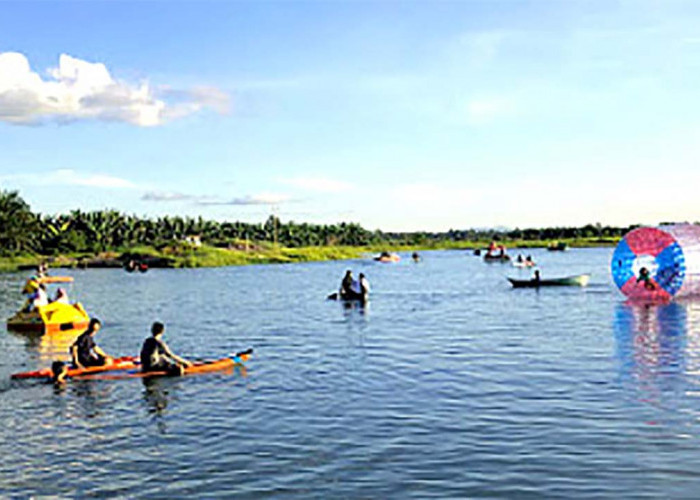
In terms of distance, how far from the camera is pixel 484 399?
18.0 metres

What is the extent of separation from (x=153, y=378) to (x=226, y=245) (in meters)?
145

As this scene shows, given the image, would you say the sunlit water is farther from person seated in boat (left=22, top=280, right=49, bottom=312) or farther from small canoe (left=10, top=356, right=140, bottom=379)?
person seated in boat (left=22, top=280, right=49, bottom=312)

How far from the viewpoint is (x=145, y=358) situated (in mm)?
21875

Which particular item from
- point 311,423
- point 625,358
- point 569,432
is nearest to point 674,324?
point 625,358

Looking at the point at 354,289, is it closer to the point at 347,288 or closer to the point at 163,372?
the point at 347,288

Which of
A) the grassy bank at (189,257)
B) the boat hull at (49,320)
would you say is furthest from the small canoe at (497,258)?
the boat hull at (49,320)

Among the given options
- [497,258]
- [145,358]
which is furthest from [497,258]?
[145,358]

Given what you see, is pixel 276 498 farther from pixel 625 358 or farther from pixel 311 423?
pixel 625 358

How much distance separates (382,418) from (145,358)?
28.3 ft

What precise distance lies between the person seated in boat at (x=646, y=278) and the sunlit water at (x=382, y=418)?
7272 millimetres

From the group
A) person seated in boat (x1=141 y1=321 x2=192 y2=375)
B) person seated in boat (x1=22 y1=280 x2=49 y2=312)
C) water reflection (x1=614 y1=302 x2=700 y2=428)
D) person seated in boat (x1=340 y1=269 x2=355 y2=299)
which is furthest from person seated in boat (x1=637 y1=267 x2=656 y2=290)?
person seated in boat (x1=22 y1=280 x2=49 y2=312)

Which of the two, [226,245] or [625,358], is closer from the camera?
[625,358]

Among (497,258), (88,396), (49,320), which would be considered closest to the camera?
(88,396)

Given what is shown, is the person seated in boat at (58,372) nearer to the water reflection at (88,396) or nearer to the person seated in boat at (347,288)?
the water reflection at (88,396)
